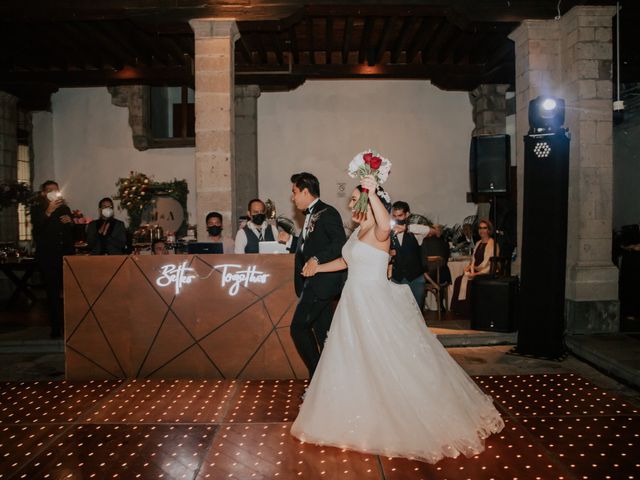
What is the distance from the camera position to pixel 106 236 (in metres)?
6.72

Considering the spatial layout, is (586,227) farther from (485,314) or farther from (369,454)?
(369,454)

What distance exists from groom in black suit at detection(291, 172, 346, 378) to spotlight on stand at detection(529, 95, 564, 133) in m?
2.92

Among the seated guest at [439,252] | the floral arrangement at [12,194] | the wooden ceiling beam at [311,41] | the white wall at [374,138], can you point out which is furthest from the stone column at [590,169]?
the floral arrangement at [12,194]

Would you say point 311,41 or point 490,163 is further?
point 311,41

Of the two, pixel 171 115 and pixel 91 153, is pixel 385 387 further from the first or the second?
pixel 171 115

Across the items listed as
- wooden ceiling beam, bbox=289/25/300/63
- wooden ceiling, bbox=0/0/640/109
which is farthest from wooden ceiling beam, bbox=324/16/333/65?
wooden ceiling beam, bbox=289/25/300/63

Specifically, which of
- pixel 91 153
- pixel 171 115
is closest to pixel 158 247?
pixel 91 153

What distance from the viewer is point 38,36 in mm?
8234

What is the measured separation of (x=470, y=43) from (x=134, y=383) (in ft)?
24.8

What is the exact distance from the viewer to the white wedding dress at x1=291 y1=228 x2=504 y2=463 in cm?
302

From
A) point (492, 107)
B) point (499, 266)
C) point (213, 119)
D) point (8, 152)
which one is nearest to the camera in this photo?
point (213, 119)

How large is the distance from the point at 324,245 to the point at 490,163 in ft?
12.1

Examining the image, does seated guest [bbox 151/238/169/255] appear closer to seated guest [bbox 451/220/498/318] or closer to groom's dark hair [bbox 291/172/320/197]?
groom's dark hair [bbox 291/172/320/197]

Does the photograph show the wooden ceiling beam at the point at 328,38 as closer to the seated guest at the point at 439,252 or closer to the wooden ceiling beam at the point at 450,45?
the wooden ceiling beam at the point at 450,45
